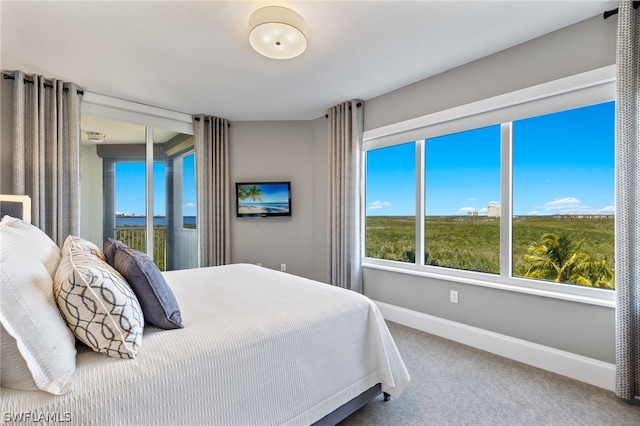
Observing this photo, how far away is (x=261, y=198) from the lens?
14.5ft

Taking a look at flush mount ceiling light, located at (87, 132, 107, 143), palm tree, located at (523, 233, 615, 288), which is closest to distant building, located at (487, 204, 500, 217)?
palm tree, located at (523, 233, 615, 288)

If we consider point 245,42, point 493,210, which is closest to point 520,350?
point 493,210

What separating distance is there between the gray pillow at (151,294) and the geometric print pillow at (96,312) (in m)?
0.18

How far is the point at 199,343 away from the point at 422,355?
78.2 inches

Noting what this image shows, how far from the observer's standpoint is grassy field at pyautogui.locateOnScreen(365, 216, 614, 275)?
7.46 feet

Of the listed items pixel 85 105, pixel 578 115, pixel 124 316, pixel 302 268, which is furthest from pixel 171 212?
pixel 578 115

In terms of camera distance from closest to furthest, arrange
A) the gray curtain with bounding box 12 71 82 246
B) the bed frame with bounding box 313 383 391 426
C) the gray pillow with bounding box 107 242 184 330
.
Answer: the gray pillow with bounding box 107 242 184 330 < the bed frame with bounding box 313 383 391 426 < the gray curtain with bounding box 12 71 82 246

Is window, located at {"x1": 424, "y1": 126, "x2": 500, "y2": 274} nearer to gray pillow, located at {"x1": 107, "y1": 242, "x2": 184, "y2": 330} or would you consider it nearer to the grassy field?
the grassy field

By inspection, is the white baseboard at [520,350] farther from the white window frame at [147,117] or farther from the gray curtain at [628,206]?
the white window frame at [147,117]

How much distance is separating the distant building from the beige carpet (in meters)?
1.24

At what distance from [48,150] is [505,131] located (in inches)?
175

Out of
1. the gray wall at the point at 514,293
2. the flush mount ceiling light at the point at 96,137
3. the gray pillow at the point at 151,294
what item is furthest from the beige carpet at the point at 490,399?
the flush mount ceiling light at the point at 96,137

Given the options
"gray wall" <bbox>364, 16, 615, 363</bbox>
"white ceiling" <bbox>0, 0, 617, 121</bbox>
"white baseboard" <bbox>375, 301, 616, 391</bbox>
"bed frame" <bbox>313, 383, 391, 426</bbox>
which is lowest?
"white baseboard" <bbox>375, 301, 616, 391</bbox>

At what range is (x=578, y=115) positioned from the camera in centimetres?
234
